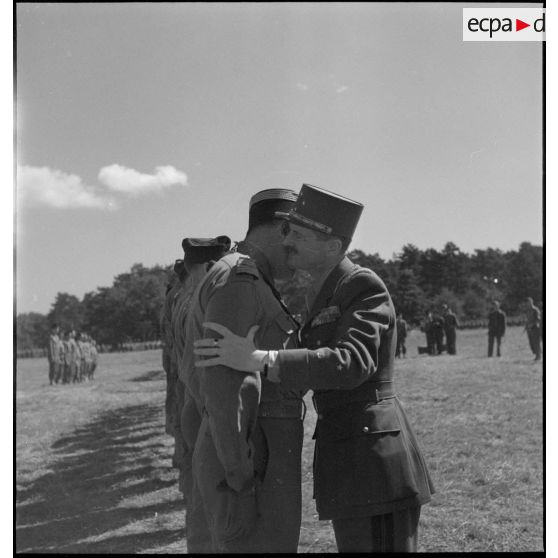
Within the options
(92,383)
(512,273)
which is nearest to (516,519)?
(92,383)

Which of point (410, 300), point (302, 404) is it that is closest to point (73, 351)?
point (410, 300)

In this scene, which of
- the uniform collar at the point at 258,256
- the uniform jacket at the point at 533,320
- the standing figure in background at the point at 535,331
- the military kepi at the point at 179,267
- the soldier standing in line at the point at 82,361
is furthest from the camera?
the soldier standing in line at the point at 82,361

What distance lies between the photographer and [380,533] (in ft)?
8.55

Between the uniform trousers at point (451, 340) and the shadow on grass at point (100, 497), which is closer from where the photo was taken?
the shadow on grass at point (100, 497)

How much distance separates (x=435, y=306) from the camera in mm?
37156

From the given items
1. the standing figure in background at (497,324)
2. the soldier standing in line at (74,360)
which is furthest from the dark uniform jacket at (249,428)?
the soldier standing in line at (74,360)

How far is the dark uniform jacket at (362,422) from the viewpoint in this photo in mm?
2592

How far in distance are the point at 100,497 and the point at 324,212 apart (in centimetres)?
647

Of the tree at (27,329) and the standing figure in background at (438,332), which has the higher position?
the tree at (27,329)

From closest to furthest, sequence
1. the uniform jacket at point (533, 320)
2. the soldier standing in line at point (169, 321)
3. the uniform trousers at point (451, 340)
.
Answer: the soldier standing in line at point (169, 321)
the uniform jacket at point (533, 320)
the uniform trousers at point (451, 340)

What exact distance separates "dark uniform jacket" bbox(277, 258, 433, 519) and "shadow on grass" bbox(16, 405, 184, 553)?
3.75 m

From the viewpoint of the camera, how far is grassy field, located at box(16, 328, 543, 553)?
5719 millimetres

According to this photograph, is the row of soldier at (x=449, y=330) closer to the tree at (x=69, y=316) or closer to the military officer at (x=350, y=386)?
the tree at (x=69, y=316)

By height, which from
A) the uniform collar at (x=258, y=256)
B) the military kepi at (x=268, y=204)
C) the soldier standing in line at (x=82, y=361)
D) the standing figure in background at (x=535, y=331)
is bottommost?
the soldier standing in line at (x=82, y=361)
